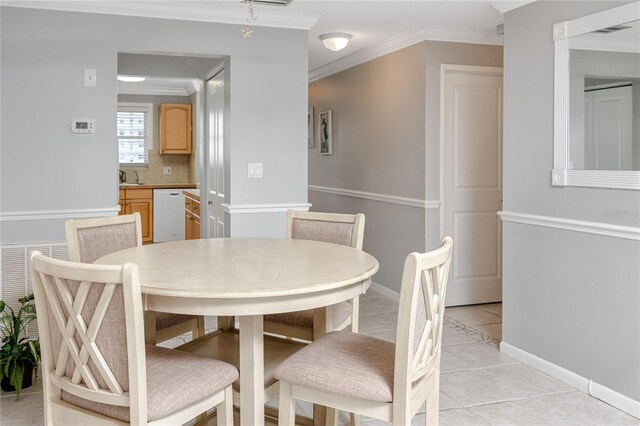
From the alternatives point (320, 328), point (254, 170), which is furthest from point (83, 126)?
point (320, 328)

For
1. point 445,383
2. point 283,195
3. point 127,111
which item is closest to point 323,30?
point 283,195

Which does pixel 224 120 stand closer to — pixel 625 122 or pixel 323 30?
pixel 323 30

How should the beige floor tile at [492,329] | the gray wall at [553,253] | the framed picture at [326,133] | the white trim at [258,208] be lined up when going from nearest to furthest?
the gray wall at [553,253]
the beige floor tile at [492,329]
the white trim at [258,208]
the framed picture at [326,133]

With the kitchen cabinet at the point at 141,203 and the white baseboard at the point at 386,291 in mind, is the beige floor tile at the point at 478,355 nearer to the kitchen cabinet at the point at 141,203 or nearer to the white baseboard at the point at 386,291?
the white baseboard at the point at 386,291

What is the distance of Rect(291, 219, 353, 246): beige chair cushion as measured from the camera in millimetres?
2994

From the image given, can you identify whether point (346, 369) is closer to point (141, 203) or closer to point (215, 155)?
point (215, 155)

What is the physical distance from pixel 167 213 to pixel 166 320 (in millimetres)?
5597

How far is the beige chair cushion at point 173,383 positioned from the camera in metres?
1.71

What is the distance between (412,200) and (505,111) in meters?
1.43

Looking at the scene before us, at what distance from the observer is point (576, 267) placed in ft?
10.2

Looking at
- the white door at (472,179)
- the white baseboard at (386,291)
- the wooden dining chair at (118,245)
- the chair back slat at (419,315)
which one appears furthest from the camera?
the white baseboard at (386,291)

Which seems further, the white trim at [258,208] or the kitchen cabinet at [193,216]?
the kitchen cabinet at [193,216]

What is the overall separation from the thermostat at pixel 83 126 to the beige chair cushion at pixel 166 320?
174 centimetres

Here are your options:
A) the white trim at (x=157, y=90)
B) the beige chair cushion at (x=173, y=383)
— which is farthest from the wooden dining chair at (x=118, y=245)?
the white trim at (x=157, y=90)
